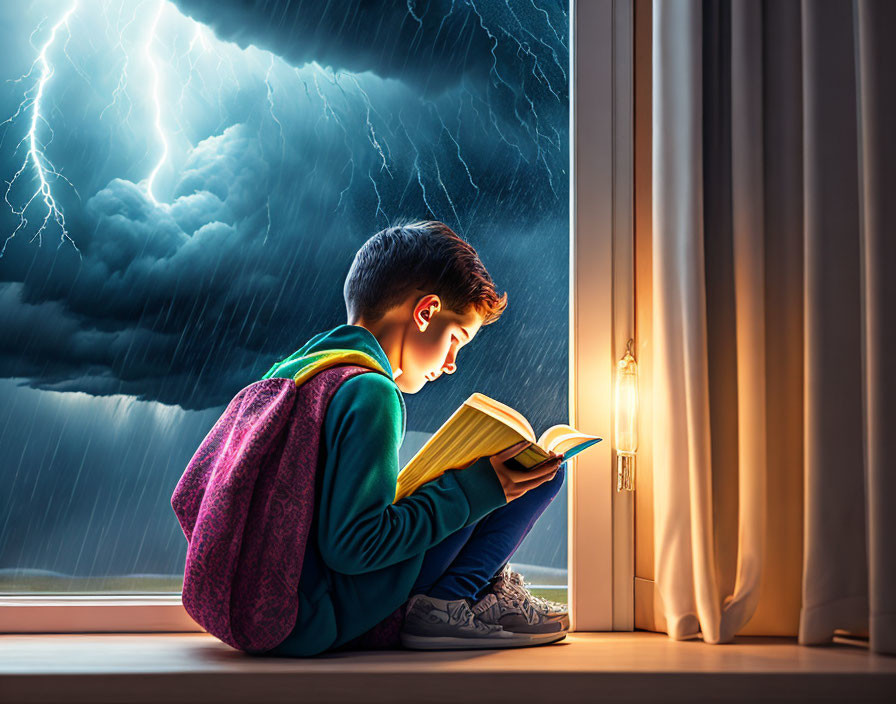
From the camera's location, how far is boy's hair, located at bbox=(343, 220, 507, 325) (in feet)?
4.00

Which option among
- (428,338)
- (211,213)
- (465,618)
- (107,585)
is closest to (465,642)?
(465,618)

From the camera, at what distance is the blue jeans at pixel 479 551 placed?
3.69ft

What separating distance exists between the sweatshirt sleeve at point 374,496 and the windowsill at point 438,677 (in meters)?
0.14

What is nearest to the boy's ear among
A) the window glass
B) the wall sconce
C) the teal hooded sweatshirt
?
the teal hooded sweatshirt

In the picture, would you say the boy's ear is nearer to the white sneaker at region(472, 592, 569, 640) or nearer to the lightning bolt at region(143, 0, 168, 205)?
the white sneaker at region(472, 592, 569, 640)

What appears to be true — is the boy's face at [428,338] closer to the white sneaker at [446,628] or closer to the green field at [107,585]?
the white sneaker at [446,628]

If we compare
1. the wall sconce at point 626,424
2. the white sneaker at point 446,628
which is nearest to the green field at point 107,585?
the white sneaker at point 446,628

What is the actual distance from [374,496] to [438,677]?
233mm

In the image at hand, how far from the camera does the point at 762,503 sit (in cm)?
121

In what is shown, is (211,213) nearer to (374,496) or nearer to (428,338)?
(428,338)

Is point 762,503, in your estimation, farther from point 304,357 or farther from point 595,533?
point 304,357

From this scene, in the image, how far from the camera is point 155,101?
145 centimetres

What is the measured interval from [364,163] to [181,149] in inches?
13.2

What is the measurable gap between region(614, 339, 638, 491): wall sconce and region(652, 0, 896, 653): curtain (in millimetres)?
70
